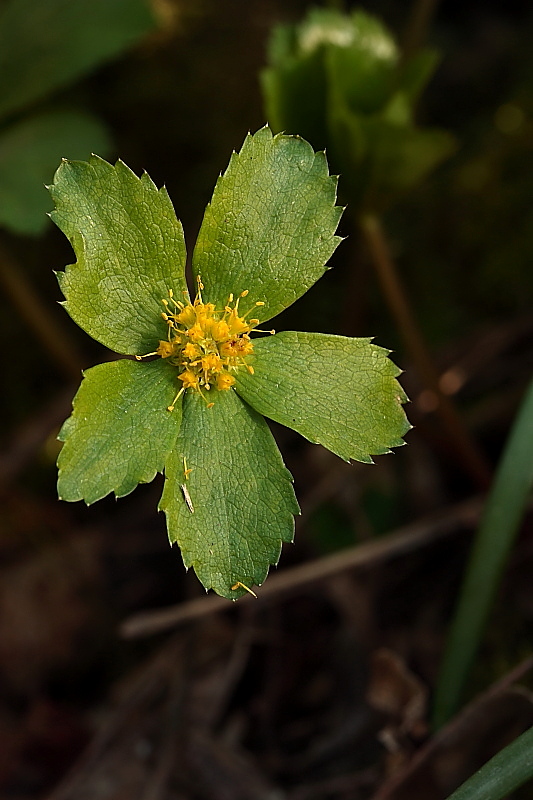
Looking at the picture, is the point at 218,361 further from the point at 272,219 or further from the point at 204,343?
the point at 272,219

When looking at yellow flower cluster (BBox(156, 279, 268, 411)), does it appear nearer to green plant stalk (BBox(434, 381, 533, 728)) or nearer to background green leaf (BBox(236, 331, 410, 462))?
background green leaf (BBox(236, 331, 410, 462))

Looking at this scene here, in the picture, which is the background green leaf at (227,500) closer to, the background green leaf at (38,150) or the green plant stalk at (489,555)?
the green plant stalk at (489,555)

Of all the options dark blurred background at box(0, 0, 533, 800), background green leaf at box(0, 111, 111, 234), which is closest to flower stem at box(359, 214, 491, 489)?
dark blurred background at box(0, 0, 533, 800)

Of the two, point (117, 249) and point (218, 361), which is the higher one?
point (117, 249)

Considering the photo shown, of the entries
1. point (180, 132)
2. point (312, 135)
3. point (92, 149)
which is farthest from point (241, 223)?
point (180, 132)

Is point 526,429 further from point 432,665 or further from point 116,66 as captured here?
point 116,66

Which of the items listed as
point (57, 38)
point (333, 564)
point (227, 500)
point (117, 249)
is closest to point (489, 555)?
point (333, 564)
